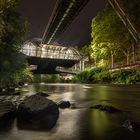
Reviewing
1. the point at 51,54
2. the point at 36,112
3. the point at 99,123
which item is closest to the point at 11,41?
the point at 36,112

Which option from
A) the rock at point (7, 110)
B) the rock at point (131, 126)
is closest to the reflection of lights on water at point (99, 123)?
the rock at point (131, 126)

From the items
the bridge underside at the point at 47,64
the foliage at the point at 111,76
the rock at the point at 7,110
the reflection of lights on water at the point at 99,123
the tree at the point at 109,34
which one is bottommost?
the reflection of lights on water at the point at 99,123

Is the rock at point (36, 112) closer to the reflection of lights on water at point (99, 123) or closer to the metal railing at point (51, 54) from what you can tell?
the reflection of lights on water at point (99, 123)

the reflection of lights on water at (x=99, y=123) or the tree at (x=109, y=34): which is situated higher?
the tree at (x=109, y=34)

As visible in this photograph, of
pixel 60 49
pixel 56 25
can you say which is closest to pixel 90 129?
pixel 56 25

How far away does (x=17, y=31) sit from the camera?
2341 cm

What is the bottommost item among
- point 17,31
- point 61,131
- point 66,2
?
point 61,131

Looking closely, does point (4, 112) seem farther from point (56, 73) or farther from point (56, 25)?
point (56, 73)

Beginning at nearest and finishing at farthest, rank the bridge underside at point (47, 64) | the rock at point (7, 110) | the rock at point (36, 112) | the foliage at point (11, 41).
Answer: the rock at point (36, 112)
the rock at point (7, 110)
the foliage at point (11, 41)
the bridge underside at point (47, 64)

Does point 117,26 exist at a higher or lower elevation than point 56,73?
higher

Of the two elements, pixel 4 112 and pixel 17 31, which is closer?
pixel 4 112

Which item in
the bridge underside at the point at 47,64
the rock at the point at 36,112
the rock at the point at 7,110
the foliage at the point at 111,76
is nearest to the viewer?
the rock at the point at 36,112

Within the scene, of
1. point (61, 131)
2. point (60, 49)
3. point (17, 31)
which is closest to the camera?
point (61, 131)

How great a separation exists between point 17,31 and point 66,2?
26.7 m
